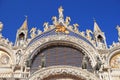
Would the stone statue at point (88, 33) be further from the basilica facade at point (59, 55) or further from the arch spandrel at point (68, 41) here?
the arch spandrel at point (68, 41)

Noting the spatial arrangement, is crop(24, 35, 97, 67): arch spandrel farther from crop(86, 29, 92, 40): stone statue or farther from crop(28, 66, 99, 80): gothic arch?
crop(28, 66, 99, 80): gothic arch

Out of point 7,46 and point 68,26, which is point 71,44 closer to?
point 68,26

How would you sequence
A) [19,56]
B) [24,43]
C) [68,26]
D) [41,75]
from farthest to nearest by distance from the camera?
[68,26], [24,43], [19,56], [41,75]

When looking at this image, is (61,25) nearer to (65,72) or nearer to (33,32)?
(33,32)

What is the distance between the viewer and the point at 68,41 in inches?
614

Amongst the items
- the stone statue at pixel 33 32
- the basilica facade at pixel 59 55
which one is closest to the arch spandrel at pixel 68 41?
the basilica facade at pixel 59 55

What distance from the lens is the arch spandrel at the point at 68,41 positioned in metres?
14.9

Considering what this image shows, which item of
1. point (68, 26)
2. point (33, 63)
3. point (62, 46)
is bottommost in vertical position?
point (33, 63)

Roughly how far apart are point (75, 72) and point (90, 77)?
904 millimetres

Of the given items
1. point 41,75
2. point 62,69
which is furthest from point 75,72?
point 41,75

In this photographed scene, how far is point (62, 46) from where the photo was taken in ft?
52.0

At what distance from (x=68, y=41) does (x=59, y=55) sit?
1133 mm

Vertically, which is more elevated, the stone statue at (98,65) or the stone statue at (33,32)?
the stone statue at (33,32)

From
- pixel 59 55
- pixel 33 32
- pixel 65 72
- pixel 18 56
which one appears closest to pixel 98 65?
pixel 65 72
